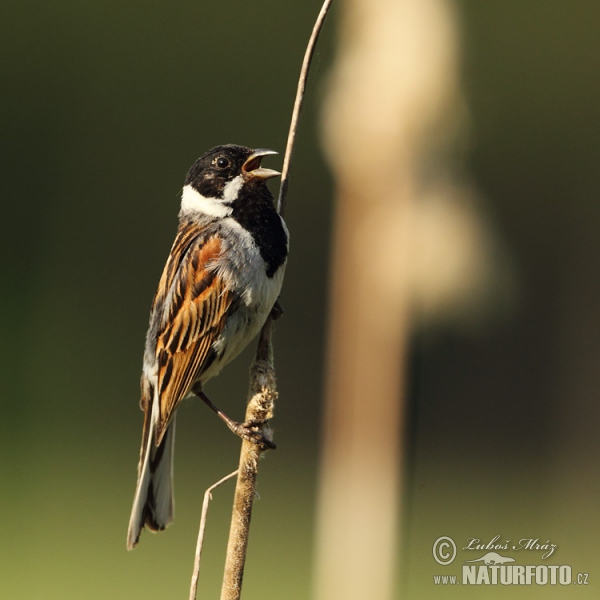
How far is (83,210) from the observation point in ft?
21.7

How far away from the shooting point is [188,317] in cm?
248

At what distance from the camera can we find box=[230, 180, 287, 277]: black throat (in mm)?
2410

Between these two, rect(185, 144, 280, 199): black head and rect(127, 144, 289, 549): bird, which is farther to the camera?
rect(185, 144, 280, 199): black head

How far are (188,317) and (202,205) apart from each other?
0.31 m

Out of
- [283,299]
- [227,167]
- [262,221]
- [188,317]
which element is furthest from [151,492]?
[283,299]

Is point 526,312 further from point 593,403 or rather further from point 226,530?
point 226,530

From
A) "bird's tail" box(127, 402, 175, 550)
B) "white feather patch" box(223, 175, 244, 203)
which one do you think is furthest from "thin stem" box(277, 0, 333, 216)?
"bird's tail" box(127, 402, 175, 550)

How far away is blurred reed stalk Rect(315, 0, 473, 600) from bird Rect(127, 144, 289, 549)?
9.3 inches

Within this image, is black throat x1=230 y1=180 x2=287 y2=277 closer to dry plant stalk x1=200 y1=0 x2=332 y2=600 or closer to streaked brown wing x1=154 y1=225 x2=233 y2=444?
streaked brown wing x1=154 y1=225 x2=233 y2=444

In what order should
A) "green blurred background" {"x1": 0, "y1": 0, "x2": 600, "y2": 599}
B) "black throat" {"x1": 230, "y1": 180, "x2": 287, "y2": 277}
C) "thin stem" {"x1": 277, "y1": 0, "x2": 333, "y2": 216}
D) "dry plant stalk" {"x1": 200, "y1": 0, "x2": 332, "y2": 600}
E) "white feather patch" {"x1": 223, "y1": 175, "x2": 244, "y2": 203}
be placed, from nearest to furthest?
"dry plant stalk" {"x1": 200, "y1": 0, "x2": 332, "y2": 600}
"thin stem" {"x1": 277, "y1": 0, "x2": 333, "y2": 216}
"black throat" {"x1": 230, "y1": 180, "x2": 287, "y2": 277}
"white feather patch" {"x1": 223, "y1": 175, "x2": 244, "y2": 203}
"green blurred background" {"x1": 0, "y1": 0, "x2": 600, "y2": 599}

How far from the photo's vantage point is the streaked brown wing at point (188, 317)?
245 centimetres

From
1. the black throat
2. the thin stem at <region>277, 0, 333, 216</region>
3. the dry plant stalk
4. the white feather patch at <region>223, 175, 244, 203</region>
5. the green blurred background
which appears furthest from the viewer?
the green blurred background

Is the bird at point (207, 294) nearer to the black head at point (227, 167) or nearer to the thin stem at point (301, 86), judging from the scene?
the black head at point (227, 167)

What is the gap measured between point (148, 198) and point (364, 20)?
4227mm
